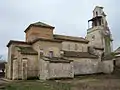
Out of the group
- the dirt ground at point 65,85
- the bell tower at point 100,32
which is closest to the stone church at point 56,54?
the bell tower at point 100,32

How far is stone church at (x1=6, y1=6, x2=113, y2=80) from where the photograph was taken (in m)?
29.8

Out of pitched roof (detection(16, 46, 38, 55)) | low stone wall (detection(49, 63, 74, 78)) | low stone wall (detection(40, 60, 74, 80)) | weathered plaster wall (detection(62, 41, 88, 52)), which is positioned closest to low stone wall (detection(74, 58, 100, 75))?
weathered plaster wall (detection(62, 41, 88, 52))

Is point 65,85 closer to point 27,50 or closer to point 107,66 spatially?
point 27,50

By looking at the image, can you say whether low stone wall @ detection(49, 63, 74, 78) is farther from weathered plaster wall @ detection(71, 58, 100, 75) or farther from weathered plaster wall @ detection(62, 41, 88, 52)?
weathered plaster wall @ detection(62, 41, 88, 52)

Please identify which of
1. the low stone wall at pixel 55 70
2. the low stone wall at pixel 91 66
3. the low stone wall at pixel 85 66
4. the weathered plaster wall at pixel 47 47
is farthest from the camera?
the low stone wall at pixel 91 66

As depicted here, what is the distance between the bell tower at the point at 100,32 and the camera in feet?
153

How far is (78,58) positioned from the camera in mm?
36094

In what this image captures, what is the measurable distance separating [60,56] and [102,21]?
19623 mm

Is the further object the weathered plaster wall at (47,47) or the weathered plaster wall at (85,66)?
the weathered plaster wall at (85,66)

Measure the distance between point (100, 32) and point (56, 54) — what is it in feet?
59.4

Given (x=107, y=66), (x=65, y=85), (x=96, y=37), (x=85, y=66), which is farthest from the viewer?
(x=96, y=37)

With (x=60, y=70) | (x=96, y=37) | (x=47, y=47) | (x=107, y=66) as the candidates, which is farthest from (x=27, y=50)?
(x=96, y=37)

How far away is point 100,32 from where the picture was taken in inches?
1838

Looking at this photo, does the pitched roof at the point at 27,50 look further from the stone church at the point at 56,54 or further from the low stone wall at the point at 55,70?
the low stone wall at the point at 55,70
